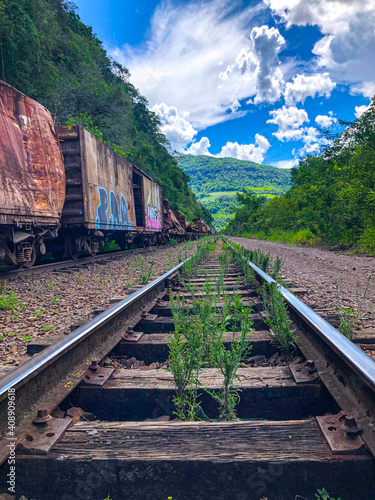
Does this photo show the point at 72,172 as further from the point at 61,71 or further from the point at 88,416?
the point at 61,71

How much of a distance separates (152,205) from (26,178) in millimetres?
9751

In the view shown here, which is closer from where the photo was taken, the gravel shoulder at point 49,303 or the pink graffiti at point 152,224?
the gravel shoulder at point 49,303

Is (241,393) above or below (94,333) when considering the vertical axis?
below

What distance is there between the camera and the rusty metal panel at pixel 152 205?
1423cm

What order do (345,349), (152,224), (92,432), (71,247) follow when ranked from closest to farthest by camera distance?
(92,432) → (345,349) → (71,247) → (152,224)

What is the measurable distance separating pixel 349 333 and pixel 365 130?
16.4 m

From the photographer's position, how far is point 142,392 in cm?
169

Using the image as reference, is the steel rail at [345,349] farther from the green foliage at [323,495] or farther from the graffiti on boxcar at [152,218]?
the graffiti on boxcar at [152,218]

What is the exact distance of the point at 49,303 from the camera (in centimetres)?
433

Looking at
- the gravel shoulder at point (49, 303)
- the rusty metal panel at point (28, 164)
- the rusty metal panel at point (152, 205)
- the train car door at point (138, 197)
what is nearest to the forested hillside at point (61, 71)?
the rusty metal panel at point (152, 205)

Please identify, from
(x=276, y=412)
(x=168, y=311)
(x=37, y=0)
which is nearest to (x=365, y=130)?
(x=168, y=311)

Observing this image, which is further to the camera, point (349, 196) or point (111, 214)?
point (349, 196)

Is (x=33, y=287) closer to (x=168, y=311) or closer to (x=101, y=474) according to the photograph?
→ (x=168, y=311)

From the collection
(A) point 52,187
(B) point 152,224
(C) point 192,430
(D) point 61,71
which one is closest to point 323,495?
(C) point 192,430
